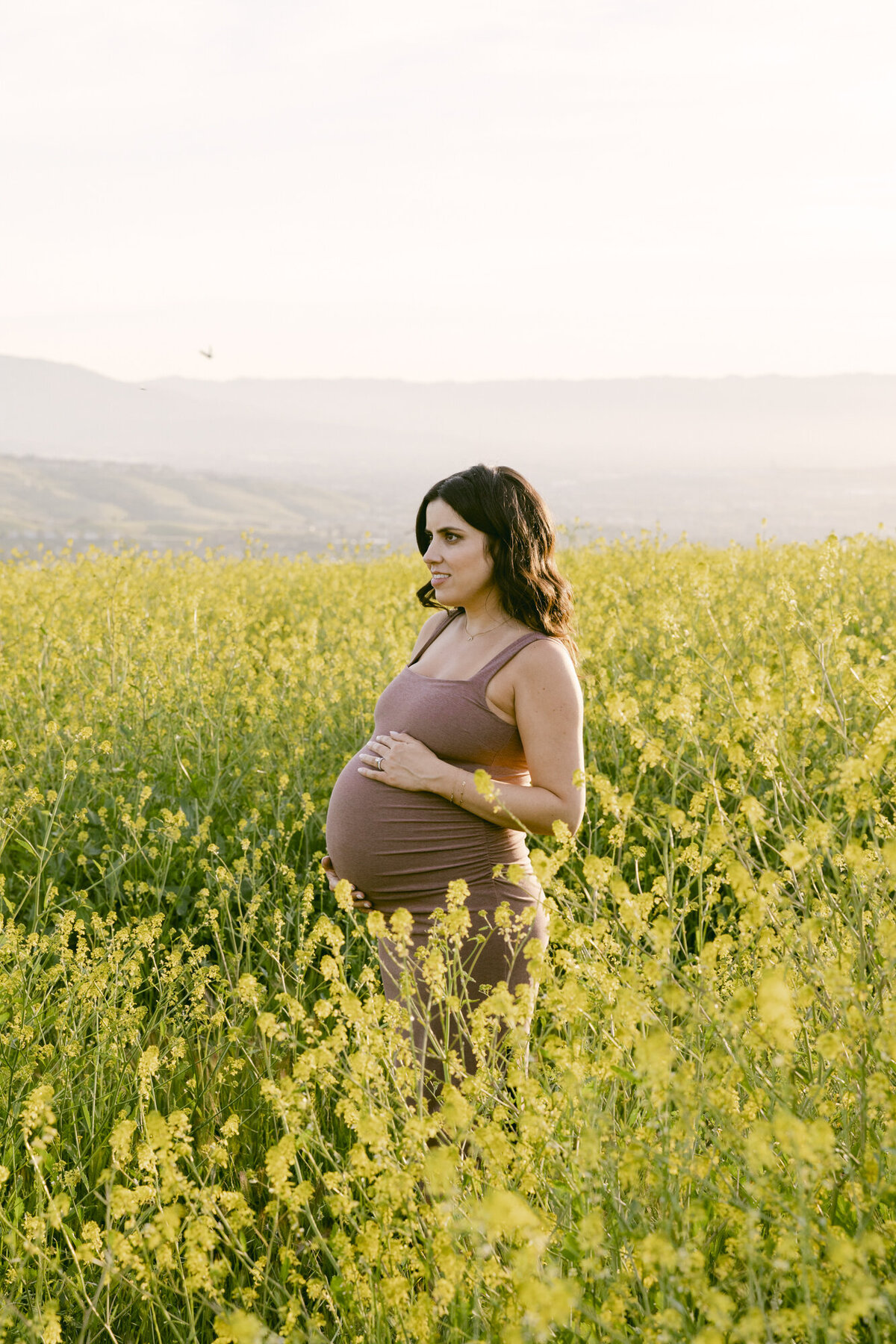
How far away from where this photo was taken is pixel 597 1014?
2.04m

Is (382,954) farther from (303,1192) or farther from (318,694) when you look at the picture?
(318,694)

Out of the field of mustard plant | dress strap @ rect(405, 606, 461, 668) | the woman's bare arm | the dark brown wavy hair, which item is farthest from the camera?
dress strap @ rect(405, 606, 461, 668)

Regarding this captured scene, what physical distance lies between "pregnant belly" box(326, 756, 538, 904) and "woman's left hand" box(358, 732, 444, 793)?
0.04 metres

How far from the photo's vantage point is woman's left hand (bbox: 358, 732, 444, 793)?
2398 millimetres

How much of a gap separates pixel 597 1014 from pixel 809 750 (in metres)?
2.31

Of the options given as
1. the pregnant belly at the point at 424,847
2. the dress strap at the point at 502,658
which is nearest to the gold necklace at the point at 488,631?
the dress strap at the point at 502,658

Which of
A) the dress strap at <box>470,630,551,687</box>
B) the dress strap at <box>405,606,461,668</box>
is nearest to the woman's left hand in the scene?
Answer: the dress strap at <box>470,630,551,687</box>

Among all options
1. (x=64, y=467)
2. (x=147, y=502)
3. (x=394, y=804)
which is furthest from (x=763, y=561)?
(x=64, y=467)

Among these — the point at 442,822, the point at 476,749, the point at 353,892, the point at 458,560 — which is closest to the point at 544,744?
the point at 476,749

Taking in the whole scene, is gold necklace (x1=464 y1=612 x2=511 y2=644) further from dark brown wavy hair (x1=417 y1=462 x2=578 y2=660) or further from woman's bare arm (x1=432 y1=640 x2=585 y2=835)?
woman's bare arm (x1=432 y1=640 x2=585 y2=835)

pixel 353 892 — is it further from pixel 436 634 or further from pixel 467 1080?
pixel 467 1080

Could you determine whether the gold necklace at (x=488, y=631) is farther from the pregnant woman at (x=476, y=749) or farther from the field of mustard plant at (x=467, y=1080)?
the field of mustard plant at (x=467, y=1080)

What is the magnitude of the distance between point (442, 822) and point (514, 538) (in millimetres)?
700

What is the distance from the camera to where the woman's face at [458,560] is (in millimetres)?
2521
